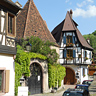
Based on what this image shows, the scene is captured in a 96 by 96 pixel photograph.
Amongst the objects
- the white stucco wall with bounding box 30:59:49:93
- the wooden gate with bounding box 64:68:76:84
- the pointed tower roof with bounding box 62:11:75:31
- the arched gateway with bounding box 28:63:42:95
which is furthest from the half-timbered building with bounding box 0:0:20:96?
the wooden gate with bounding box 64:68:76:84

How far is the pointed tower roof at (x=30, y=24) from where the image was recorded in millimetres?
23592

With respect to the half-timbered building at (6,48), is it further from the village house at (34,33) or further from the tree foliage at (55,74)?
the tree foliage at (55,74)

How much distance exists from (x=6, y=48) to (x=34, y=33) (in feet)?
38.1

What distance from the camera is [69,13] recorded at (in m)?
37.5

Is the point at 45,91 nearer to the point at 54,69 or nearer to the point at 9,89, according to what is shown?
the point at 54,69

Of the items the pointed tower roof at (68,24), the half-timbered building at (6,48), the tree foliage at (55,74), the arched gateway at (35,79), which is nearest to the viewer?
the half-timbered building at (6,48)

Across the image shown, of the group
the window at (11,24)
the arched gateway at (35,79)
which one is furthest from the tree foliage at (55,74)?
the window at (11,24)

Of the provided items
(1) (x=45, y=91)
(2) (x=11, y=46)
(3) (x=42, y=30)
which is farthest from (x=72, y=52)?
(2) (x=11, y=46)

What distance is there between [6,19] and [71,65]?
2416cm

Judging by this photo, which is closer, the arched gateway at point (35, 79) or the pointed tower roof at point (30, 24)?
the arched gateway at point (35, 79)

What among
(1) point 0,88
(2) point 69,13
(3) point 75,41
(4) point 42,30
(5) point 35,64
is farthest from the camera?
(2) point 69,13

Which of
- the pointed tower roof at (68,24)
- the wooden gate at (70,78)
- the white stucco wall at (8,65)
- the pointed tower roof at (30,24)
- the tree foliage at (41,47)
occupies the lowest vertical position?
the wooden gate at (70,78)

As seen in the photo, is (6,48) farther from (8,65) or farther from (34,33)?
(34,33)

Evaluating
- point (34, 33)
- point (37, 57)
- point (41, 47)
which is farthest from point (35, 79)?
point (34, 33)
